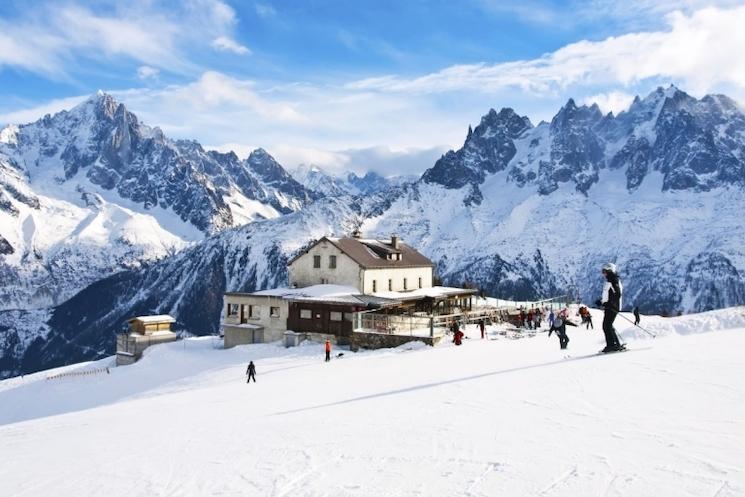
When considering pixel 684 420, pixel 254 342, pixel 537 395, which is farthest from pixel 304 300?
pixel 684 420

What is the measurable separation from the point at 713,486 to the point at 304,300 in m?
44.2

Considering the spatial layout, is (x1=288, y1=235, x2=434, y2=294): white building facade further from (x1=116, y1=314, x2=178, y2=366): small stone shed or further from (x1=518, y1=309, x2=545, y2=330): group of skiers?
(x1=116, y1=314, x2=178, y2=366): small stone shed

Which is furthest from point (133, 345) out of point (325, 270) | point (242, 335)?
point (325, 270)

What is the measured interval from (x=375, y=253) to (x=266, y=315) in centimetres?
1324

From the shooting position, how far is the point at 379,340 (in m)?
42.5

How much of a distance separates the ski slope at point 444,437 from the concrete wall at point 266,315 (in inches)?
1259

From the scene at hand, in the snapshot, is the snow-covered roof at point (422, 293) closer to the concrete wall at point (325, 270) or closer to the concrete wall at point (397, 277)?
the concrete wall at point (397, 277)

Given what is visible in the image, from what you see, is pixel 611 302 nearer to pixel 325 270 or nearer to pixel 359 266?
pixel 359 266

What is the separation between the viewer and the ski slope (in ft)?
26.1

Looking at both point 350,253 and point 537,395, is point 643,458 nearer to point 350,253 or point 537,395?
point 537,395

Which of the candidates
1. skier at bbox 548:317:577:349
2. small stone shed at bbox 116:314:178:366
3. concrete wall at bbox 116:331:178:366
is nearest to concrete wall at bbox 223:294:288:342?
concrete wall at bbox 116:331:178:366

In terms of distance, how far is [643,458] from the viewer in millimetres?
8289

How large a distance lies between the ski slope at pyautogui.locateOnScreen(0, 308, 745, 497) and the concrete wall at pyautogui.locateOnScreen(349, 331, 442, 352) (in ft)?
62.5

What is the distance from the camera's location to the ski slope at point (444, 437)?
313 inches
